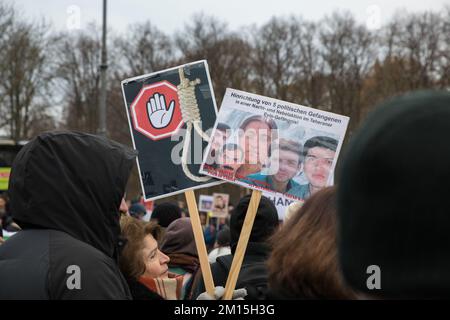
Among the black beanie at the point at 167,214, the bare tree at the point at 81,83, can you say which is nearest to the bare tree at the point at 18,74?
the bare tree at the point at 81,83

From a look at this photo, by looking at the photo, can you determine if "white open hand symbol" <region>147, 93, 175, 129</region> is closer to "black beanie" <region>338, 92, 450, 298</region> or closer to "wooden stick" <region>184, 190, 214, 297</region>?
"wooden stick" <region>184, 190, 214, 297</region>

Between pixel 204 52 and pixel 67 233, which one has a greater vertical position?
pixel 204 52

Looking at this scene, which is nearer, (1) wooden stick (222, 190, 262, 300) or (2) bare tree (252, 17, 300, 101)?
(1) wooden stick (222, 190, 262, 300)

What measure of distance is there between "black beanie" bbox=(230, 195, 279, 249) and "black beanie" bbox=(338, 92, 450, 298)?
3.01 metres

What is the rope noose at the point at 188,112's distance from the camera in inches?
160

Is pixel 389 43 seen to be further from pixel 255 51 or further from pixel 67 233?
pixel 67 233

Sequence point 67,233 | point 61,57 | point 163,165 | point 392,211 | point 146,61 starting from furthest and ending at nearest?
point 146,61
point 61,57
point 163,165
point 67,233
point 392,211

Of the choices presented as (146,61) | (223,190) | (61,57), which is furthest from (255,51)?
(61,57)

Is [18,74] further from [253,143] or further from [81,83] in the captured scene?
[253,143]

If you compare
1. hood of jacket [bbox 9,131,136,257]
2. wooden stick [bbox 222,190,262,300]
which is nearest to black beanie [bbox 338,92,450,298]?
hood of jacket [bbox 9,131,136,257]

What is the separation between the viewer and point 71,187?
2.40 metres

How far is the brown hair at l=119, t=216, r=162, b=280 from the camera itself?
138 inches

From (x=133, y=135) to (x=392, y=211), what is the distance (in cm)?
324

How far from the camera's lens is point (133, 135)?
4.15 m
